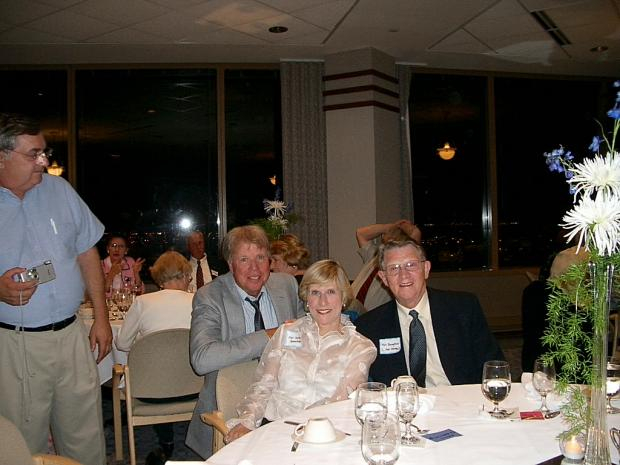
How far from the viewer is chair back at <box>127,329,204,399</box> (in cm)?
362

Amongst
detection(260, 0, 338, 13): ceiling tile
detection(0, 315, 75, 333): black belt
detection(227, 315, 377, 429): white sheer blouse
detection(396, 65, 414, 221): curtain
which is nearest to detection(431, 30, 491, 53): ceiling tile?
detection(396, 65, 414, 221): curtain

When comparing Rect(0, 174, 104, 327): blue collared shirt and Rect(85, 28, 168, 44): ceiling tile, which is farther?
Rect(85, 28, 168, 44): ceiling tile

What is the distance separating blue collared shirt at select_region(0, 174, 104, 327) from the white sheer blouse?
984 mm

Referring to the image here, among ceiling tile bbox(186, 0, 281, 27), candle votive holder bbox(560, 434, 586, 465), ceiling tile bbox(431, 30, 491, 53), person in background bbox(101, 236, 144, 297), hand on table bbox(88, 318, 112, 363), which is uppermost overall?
ceiling tile bbox(431, 30, 491, 53)

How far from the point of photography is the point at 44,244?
275cm

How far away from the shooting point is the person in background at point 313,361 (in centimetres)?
254

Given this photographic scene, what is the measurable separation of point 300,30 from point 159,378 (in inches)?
181

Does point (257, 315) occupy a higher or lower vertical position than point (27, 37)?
lower

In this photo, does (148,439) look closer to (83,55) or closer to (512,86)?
(83,55)

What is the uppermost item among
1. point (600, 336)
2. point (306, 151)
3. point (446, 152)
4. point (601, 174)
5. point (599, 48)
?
point (599, 48)

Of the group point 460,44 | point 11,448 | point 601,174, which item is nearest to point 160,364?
point 11,448

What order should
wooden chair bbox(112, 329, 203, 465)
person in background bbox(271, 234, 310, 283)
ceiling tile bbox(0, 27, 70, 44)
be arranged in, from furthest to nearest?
ceiling tile bbox(0, 27, 70, 44) < person in background bbox(271, 234, 310, 283) < wooden chair bbox(112, 329, 203, 465)

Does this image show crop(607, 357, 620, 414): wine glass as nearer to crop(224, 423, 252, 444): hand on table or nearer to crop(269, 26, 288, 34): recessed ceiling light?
crop(224, 423, 252, 444): hand on table

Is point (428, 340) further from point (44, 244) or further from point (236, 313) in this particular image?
A: point (44, 244)
